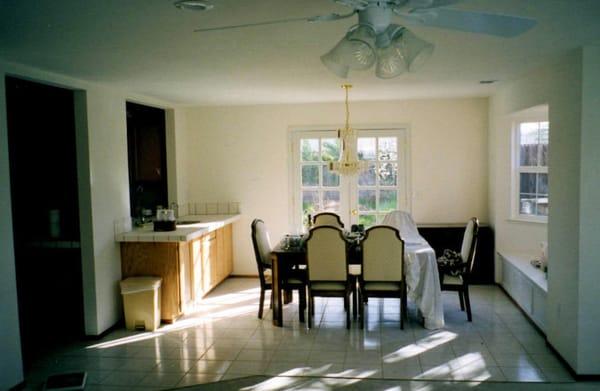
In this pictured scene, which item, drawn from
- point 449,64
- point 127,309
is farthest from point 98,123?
point 449,64

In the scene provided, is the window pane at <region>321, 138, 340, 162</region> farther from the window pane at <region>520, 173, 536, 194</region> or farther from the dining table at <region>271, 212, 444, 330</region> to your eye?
the window pane at <region>520, 173, 536, 194</region>

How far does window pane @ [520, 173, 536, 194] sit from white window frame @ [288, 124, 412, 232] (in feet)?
4.62

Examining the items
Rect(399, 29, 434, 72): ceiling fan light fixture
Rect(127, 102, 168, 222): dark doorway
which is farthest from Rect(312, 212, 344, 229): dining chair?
Rect(399, 29, 434, 72): ceiling fan light fixture

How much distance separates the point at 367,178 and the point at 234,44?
3936 millimetres

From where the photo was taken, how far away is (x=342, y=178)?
6863 mm

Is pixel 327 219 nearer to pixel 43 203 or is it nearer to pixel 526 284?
pixel 526 284

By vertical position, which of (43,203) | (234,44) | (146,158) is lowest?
(43,203)

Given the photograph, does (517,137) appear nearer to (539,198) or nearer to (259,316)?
(539,198)

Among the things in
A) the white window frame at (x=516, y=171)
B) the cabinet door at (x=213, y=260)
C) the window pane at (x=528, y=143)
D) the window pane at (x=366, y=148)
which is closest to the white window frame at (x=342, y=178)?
the window pane at (x=366, y=148)

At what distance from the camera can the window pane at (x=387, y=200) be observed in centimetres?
682

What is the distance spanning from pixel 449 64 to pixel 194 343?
338 centimetres

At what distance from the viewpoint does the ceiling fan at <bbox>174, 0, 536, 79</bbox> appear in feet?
5.88

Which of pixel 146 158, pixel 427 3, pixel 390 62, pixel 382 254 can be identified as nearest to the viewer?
pixel 427 3

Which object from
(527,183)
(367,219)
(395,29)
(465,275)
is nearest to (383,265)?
(465,275)
